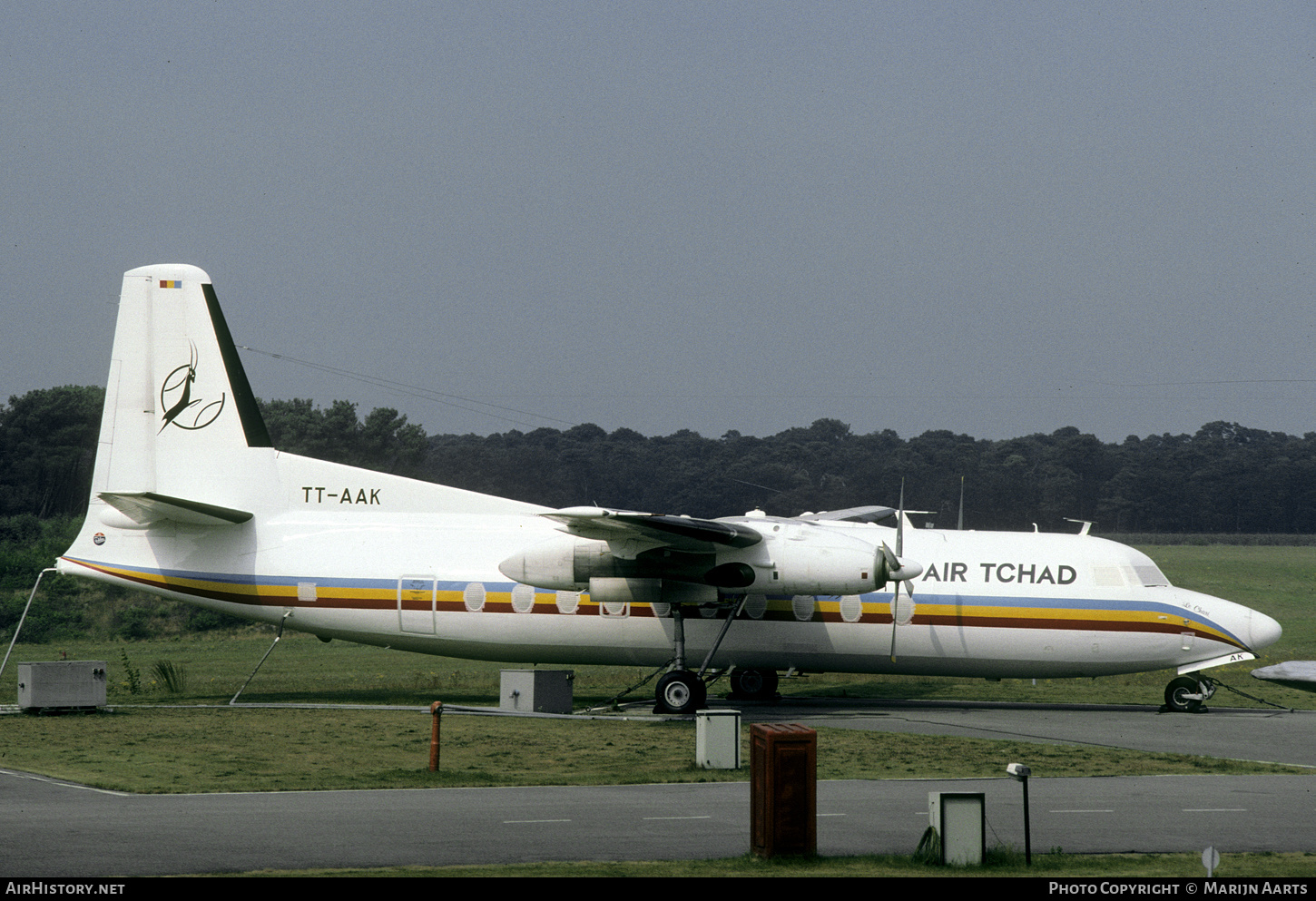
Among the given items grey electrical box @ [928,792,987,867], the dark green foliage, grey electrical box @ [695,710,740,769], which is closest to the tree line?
the dark green foliage

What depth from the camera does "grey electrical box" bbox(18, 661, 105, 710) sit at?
21.3 meters

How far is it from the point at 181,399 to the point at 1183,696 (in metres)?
19.6

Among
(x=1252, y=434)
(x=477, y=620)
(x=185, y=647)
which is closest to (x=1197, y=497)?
(x=1252, y=434)

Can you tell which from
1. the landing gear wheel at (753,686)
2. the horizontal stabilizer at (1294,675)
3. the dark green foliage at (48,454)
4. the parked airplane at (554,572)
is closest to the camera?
the horizontal stabilizer at (1294,675)

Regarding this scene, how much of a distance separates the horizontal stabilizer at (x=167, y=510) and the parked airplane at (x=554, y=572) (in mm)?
57

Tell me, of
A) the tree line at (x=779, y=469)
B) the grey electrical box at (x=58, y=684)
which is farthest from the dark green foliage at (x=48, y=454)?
the grey electrical box at (x=58, y=684)

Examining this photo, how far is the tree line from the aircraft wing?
49426 millimetres

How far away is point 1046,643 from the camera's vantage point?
22781 millimetres

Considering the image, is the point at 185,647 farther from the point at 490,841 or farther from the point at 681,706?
the point at 490,841

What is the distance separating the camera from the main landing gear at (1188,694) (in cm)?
2314

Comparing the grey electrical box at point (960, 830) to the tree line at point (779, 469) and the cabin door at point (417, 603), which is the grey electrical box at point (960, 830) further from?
the tree line at point (779, 469)

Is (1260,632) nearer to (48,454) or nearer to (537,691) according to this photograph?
(537,691)

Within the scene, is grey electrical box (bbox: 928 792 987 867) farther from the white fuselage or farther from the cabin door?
the cabin door

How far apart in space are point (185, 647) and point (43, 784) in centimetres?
2660
